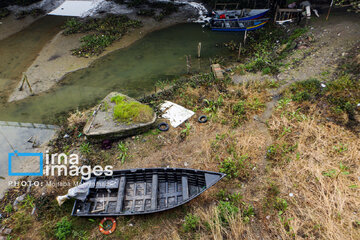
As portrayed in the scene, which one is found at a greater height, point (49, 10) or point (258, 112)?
point (49, 10)

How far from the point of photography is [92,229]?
5992 mm

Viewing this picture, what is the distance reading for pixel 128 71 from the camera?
1263cm

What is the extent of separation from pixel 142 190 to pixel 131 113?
9.54 ft

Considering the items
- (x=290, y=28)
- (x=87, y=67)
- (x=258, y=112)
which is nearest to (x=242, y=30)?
(x=290, y=28)

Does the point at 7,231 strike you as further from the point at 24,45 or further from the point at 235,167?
the point at 24,45

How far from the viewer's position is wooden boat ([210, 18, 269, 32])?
48.9 ft

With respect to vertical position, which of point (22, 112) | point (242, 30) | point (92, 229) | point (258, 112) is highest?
point (242, 30)

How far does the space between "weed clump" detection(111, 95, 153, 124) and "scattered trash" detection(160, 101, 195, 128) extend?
2.90ft

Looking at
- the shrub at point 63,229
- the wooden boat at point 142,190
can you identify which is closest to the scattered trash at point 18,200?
the shrub at point 63,229

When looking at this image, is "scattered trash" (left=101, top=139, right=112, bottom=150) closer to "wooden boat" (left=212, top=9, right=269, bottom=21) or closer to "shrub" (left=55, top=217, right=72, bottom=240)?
"shrub" (left=55, top=217, right=72, bottom=240)

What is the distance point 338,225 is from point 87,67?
43.3 feet

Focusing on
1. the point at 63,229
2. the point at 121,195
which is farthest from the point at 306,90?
the point at 63,229

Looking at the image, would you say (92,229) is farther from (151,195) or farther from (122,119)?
(122,119)

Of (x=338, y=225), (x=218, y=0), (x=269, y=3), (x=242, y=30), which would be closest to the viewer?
(x=338, y=225)
